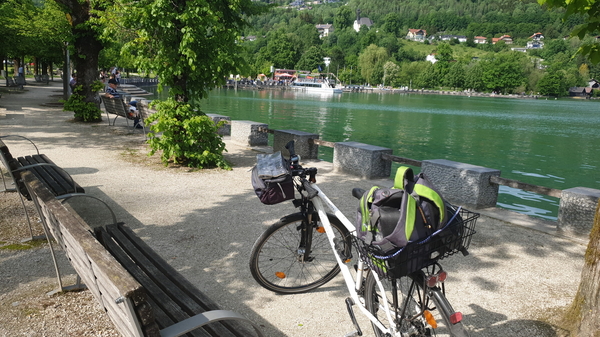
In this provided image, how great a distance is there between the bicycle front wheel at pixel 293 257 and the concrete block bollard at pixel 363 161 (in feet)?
14.9

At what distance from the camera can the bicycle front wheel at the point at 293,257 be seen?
388 cm

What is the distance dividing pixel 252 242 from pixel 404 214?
318 centimetres

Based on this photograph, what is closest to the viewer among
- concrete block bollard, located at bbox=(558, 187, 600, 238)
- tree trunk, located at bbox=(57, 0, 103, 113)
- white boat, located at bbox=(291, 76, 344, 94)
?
concrete block bollard, located at bbox=(558, 187, 600, 238)

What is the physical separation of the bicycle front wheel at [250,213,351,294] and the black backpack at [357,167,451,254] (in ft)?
3.83

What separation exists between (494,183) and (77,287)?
5.83 m

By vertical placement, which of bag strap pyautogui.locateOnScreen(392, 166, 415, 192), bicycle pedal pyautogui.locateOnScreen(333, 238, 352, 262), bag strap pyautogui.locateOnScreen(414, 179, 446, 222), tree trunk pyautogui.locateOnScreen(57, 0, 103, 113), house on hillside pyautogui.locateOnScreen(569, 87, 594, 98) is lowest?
bicycle pedal pyautogui.locateOnScreen(333, 238, 352, 262)

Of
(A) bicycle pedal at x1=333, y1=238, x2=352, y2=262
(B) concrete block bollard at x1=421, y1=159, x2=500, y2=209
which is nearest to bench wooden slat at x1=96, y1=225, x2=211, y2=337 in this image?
(A) bicycle pedal at x1=333, y1=238, x2=352, y2=262

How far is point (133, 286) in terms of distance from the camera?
6.52ft

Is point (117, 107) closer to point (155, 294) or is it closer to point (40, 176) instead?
point (40, 176)

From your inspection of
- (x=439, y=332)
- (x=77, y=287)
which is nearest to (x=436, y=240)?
(x=439, y=332)

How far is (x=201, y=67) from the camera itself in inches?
345

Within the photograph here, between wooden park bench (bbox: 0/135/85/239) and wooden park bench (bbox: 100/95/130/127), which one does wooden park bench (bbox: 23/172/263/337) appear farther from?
wooden park bench (bbox: 100/95/130/127)

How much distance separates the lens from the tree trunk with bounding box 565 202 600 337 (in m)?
3.18

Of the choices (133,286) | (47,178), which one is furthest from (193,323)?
(47,178)
